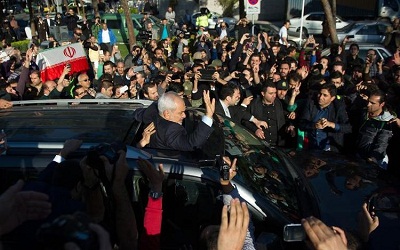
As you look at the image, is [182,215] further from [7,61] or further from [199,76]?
[7,61]

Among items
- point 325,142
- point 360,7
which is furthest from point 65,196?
point 360,7

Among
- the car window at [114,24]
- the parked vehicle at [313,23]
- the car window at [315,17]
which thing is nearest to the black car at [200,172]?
the car window at [114,24]

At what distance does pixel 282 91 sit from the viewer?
641 cm

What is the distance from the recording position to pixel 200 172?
112 inches

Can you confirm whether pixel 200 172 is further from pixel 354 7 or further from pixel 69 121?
pixel 354 7

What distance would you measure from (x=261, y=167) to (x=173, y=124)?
79cm

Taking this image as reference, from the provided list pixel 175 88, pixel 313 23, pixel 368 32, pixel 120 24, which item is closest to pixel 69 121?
pixel 175 88

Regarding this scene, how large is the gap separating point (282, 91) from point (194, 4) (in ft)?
95.4

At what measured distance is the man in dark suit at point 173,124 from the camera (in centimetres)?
339

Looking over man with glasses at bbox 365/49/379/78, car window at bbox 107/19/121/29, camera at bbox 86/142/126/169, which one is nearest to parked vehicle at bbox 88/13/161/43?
car window at bbox 107/19/121/29

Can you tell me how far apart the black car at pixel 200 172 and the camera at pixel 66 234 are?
4.41 ft

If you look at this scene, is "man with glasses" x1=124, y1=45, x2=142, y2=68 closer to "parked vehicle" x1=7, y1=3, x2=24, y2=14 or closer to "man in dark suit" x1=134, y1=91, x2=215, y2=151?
"man in dark suit" x1=134, y1=91, x2=215, y2=151

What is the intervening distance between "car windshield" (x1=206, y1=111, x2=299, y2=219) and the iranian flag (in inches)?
210

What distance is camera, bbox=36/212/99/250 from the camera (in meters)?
1.44
